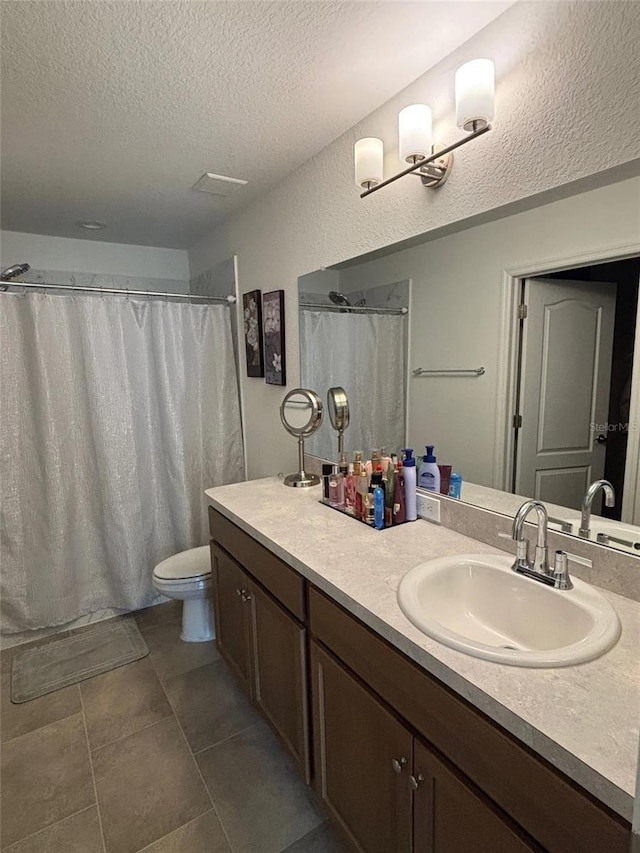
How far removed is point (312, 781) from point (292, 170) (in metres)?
2.40

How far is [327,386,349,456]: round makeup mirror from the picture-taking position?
1974mm

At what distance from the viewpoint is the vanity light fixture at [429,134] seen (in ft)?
3.66

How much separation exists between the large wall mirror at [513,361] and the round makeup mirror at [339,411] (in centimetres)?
9

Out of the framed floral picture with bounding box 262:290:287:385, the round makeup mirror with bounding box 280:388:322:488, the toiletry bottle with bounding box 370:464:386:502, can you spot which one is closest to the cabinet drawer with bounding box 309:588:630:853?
the toiletry bottle with bounding box 370:464:386:502

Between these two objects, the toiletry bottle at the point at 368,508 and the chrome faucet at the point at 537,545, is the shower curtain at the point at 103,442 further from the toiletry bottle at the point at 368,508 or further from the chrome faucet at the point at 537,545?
the chrome faucet at the point at 537,545

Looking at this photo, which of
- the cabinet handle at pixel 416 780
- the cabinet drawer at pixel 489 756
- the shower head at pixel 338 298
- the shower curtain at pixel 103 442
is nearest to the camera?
the cabinet drawer at pixel 489 756

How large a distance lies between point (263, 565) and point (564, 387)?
1074 mm

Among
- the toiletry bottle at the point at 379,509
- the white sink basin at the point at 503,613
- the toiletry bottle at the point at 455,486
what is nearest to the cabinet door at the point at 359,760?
the white sink basin at the point at 503,613

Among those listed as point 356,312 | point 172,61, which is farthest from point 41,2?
point 356,312

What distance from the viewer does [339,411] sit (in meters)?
1.98

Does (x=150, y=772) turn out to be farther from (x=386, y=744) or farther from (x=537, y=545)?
(x=537, y=545)

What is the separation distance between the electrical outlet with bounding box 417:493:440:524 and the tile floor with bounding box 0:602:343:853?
100cm

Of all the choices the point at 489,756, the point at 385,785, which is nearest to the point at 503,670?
the point at 489,756

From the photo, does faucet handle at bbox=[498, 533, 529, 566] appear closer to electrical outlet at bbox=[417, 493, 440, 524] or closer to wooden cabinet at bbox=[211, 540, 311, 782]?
electrical outlet at bbox=[417, 493, 440, 524]
